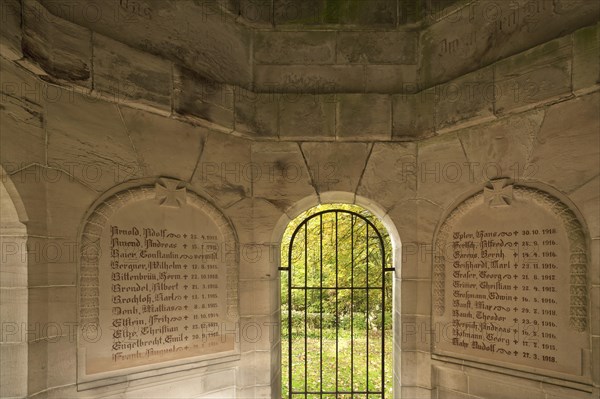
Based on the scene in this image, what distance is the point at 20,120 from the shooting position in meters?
2.14

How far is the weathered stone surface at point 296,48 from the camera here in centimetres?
336

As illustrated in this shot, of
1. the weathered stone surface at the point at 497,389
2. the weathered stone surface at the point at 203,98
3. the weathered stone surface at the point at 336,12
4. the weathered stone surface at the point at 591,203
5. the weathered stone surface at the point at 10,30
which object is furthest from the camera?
the weathered stone surface at the point at 336,12

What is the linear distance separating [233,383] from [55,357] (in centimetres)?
148

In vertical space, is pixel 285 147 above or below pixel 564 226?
above

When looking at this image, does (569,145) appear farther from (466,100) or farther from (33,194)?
(33,194)

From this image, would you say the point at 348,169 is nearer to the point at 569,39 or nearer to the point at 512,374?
the point at 569,39

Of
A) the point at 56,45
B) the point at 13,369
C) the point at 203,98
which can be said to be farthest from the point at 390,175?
the point at 13,369

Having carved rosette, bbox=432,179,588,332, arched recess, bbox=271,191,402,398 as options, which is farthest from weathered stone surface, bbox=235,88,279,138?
carved rosette, bbox=432,179,588,332

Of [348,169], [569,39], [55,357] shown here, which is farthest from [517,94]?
[55,357]

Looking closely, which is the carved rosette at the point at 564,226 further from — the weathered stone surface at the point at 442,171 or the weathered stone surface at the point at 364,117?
the weathered stone surface at the point at 364,117

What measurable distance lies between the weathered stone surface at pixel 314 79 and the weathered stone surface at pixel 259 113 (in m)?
0.14

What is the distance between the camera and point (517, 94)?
8.61 feet

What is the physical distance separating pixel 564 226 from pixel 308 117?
233cm

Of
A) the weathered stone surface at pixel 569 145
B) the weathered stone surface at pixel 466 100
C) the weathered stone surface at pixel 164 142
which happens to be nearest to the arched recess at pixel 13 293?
the weathered stone surface at pixel 164 142
